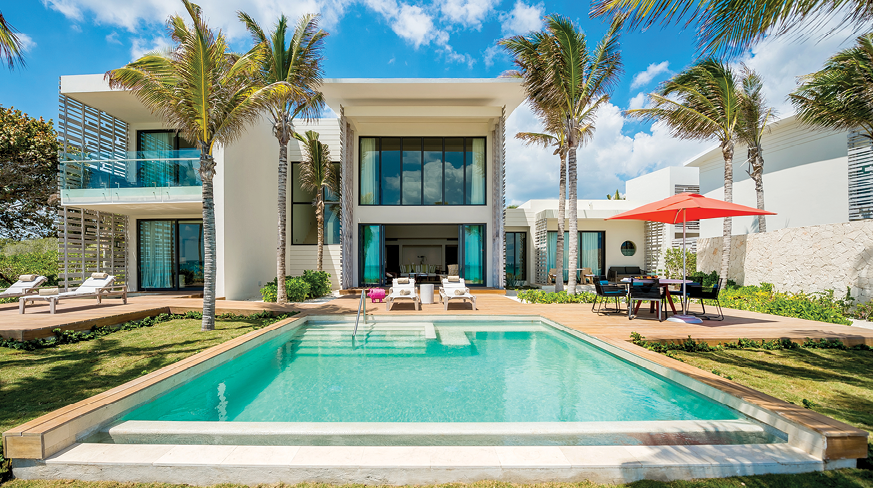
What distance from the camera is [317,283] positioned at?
11977 millimetres

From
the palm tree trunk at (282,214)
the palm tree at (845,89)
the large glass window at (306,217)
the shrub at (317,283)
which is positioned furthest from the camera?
the large glass window at (306,217)

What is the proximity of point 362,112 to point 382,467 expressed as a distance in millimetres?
12267

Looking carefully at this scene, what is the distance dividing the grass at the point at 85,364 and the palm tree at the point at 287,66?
3.47 metres

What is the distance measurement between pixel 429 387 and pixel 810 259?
11.4m

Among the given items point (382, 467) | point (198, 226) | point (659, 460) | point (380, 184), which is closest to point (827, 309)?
point (659, 460)

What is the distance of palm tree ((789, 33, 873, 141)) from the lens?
8453mm

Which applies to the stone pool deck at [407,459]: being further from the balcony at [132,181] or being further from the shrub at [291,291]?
the balcony at [132,181]

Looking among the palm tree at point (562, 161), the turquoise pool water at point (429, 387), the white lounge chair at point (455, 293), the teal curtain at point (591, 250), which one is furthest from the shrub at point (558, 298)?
the teal curtain at point (591, 250)

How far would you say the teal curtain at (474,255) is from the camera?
14273 mm

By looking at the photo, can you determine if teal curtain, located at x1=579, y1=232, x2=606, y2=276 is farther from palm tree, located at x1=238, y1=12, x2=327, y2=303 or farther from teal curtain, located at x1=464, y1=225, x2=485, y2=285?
palm tree, located at x1=238, y1=12, x2=327, y2=303

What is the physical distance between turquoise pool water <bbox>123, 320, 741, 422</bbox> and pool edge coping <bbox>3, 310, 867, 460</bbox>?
0.15m

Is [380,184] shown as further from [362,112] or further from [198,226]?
[198,226]

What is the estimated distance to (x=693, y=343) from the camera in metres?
5.88

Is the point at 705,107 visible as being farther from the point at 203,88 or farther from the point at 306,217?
the point at 306,217
